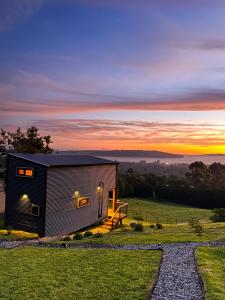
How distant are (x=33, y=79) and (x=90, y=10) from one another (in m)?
11.5

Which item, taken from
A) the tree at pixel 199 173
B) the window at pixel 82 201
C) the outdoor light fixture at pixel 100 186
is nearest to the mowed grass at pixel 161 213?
the outdoor light fixture at pixel 100 186

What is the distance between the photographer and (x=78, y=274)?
11859mm

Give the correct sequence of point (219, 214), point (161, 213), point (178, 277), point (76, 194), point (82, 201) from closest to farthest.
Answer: point (178, 277), point (76, 194), point (82, 201), point (219, 214), point (161, 213)

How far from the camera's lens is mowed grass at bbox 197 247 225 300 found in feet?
32.0

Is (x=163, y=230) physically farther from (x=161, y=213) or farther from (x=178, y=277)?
(x=161, y=213)

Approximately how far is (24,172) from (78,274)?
13229mm

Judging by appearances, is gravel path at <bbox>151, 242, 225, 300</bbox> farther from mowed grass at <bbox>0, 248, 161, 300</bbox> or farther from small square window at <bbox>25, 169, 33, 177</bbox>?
small square window at <bbox>25, 169, 33, 177</bbox>

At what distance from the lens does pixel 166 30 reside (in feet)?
71.9

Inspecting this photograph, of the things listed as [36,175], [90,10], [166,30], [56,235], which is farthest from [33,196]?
[166,30]

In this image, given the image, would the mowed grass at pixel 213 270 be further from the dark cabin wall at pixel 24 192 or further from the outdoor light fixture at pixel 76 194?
the outdoor light fixture at pixel 76 194

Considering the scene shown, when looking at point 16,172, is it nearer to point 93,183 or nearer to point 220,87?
point 93,183

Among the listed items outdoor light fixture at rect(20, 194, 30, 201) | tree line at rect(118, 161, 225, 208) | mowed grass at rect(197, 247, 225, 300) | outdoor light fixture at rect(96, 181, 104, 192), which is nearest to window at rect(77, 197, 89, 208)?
outdoor light fixture at rect(96, 181, 104, 192)

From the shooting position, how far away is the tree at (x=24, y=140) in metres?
42.8

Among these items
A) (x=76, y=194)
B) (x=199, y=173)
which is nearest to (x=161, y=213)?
(x=76, y=194)
